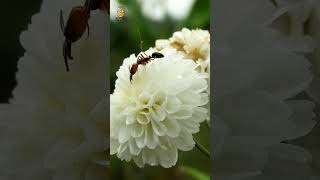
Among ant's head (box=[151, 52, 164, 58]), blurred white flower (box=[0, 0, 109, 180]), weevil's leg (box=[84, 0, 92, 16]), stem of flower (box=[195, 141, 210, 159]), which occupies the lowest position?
stem of flower (box=[195, 141, 210, 159])

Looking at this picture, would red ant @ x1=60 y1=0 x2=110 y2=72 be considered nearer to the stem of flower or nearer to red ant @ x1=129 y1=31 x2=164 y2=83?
red ant @ x1=129 y1=31 x2=164 y2=83

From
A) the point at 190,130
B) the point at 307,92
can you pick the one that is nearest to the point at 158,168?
the point at 190,130

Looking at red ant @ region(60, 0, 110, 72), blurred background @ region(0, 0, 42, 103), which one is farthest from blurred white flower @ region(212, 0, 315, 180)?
blurred background @ region(0, 0, 42, 103)

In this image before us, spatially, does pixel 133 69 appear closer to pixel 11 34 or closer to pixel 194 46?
pixel 194 46

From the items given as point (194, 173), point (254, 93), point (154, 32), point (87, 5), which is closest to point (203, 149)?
point (194, 173)

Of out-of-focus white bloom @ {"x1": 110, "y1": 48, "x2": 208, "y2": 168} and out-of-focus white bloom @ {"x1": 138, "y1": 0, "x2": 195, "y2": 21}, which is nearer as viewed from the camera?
out-of-focus white bloom @ {"x1": 110, "y1": 48, "x2": 208, "y2": 168}

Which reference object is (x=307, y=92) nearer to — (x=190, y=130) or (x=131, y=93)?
(x=190, y=130)
